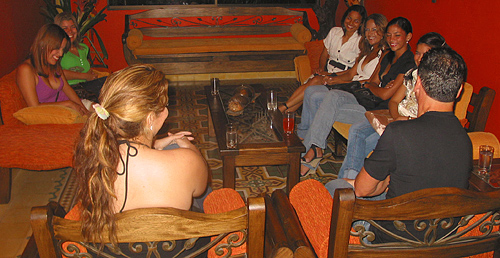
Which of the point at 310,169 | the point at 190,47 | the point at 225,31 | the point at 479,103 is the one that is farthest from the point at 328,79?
the point at 225,31

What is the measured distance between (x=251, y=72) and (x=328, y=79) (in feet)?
8.47

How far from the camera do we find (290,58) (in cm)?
606

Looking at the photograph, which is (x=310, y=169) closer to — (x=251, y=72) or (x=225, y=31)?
(x=251, y=72)

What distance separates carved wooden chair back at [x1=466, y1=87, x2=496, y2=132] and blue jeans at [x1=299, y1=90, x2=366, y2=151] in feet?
2.68

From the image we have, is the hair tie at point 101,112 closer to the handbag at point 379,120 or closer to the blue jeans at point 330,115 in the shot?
the handbag at point 379,120

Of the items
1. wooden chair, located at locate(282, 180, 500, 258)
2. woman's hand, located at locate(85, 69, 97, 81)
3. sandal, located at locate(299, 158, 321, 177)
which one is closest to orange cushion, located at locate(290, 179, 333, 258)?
wooden chair, located at locate(282, 180, 500, 258)

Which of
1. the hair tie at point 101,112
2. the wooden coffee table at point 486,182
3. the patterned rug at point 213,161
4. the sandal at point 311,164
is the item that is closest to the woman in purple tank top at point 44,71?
the patterned rug at point 213,161

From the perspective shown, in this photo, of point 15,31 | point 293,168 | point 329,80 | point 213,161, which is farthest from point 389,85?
point 15,31

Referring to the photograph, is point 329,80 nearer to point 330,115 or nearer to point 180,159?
point 330,115

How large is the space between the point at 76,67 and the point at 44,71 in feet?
2.70

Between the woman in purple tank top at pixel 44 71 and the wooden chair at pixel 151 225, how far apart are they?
7.43 feet

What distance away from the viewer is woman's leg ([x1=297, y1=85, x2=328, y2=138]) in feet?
11.9

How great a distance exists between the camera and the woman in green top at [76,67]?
3.85m

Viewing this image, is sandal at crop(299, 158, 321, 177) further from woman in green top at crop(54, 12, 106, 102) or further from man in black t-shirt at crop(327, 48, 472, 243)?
woman in green top at crop(54, 12, 106, 102)
